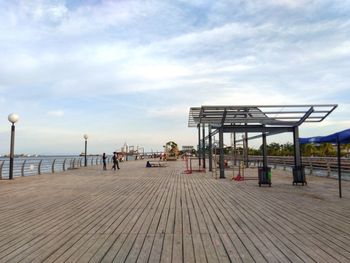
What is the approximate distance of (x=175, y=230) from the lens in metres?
5.59

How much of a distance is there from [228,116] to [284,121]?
2613 millimetres

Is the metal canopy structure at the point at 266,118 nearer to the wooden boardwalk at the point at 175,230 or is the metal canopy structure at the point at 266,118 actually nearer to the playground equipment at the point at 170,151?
the wooden boardwalk at the point at 175,230

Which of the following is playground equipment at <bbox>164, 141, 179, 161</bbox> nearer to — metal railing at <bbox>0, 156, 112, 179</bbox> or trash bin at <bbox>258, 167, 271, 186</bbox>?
metal railing at <bbox>0, 156, 112, 179</bbox>

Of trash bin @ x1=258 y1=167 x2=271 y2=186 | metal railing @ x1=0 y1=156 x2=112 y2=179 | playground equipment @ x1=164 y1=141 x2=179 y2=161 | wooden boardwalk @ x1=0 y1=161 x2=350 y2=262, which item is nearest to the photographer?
wooden boardwalk @ x1=0 y1=161 x2=350 y2=262

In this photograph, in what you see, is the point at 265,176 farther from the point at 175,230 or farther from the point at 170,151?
the point at 170,151

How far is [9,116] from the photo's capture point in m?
16.7

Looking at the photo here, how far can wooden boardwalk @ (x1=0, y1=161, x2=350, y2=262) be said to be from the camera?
4.28 m

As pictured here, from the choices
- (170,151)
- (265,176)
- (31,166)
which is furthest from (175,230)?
(170,151)

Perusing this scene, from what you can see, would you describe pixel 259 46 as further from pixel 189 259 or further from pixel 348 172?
pixel 189 259

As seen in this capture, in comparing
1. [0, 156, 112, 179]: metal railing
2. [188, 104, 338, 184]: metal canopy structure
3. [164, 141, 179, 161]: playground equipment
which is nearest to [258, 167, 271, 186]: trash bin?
[188, 104, 338, 184]: metal canopy structure

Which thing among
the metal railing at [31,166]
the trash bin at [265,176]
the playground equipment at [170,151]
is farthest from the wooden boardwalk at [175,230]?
the playground equipment at [170,151]

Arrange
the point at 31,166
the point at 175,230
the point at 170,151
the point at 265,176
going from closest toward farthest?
the point at 175,230
the point at 265,176
the point at 31,166
the point at 170,151

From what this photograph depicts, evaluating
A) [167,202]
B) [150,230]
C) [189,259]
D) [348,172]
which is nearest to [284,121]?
[348,172]

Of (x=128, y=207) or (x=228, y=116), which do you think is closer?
(x=128, y=207)
